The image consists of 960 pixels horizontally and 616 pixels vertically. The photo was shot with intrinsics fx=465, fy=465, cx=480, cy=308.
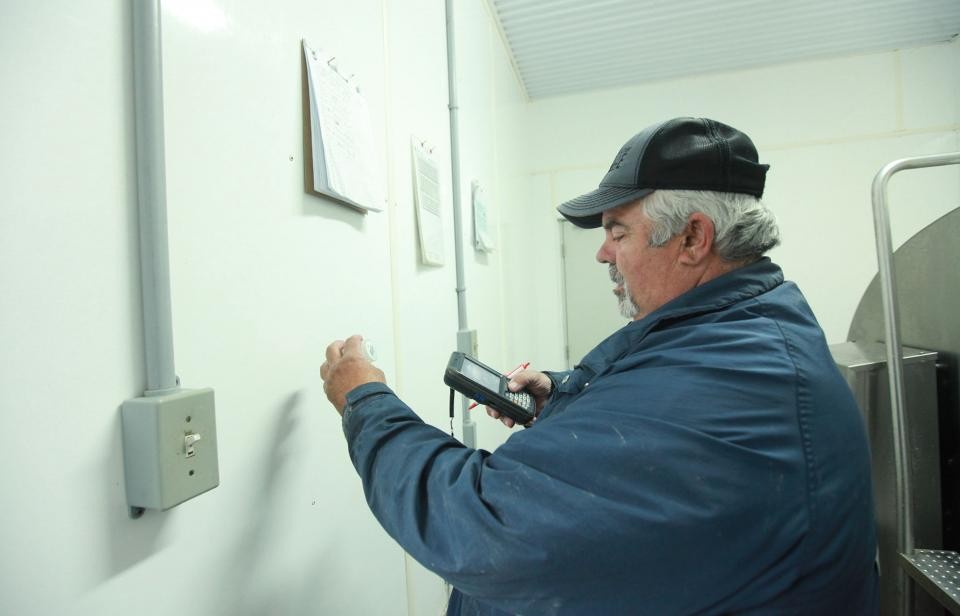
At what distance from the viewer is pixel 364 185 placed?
0.87 metres

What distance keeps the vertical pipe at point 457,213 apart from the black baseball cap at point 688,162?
2.50 feet

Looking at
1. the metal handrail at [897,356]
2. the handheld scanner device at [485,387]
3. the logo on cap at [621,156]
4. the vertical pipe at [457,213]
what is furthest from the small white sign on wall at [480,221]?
the metal handrail at [897,356]

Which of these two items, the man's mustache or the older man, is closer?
the older man

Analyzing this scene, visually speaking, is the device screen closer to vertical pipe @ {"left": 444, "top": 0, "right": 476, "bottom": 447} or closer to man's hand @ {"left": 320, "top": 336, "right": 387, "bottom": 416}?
man's hand @ {"left": 320, "top": 336, "right": 387, "bottom": 416}

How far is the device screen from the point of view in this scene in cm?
89

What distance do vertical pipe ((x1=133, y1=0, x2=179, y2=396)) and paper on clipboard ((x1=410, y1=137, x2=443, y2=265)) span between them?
734mm

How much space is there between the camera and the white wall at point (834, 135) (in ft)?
9.12

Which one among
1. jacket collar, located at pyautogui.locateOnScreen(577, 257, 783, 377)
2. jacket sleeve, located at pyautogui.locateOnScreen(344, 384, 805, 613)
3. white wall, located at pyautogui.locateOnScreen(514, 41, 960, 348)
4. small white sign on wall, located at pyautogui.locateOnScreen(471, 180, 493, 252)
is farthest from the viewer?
white wall, located at pyautogui.locateOnScreen(514, 41, 960, 348)

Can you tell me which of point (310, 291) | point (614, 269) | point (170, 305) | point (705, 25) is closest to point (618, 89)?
point (705, 25)

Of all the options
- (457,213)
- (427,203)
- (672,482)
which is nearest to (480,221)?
(457,213)

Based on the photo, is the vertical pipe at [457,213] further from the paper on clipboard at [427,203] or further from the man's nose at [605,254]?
the man's nose at [605,254]

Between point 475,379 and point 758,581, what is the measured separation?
52 centimetres

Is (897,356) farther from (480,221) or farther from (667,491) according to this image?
(480,221)

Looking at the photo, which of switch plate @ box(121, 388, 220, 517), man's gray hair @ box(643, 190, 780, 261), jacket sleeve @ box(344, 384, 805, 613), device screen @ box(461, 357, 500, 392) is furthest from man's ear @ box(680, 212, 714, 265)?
switch plate @ box(121, 388, 220, 517)
